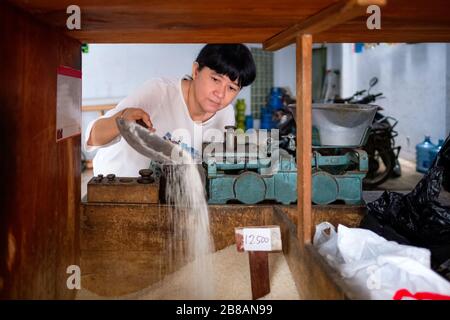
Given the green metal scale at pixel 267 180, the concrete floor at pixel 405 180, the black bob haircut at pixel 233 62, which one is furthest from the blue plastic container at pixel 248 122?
the green metal scale at pixel 267 180

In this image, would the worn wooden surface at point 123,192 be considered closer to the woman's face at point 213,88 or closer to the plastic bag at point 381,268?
the woman's face at point 213,88

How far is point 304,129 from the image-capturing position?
141 centimetres

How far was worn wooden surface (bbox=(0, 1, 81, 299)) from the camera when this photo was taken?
3.74 feet

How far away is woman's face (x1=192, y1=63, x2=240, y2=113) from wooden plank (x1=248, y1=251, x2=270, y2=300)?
44.7 inches

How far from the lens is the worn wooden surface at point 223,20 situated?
4.05 ft

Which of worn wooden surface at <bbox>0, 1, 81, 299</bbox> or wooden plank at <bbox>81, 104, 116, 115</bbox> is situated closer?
worn wooden surface at <bbox>0, 1, 81, 299</bbox>

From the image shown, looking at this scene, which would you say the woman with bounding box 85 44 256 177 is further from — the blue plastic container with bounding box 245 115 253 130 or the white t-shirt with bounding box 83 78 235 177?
the blue plastic container with bounding box 245 115 253 130

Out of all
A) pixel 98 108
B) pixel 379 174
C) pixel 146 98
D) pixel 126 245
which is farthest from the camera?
pixel 98 108

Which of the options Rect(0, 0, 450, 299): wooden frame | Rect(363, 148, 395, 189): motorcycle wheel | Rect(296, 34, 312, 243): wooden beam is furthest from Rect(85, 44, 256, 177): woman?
Rect(363, 148, 395, 189): motorcycle wheel

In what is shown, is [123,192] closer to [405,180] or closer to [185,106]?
→ [185,106]

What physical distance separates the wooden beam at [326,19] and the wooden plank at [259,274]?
735 mm

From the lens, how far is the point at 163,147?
5.52ft

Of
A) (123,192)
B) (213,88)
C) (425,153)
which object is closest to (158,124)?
(213,88)

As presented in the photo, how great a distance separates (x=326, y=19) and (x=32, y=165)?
0.92 metres
